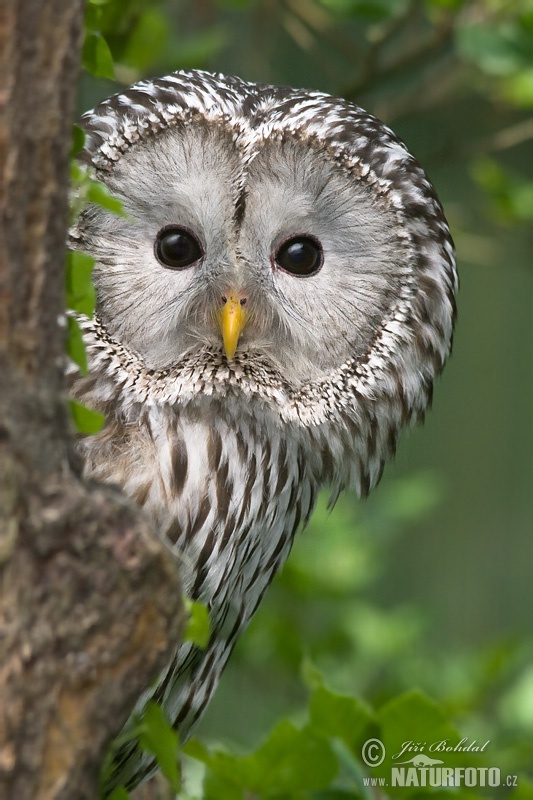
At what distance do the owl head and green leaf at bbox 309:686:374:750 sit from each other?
50 cm

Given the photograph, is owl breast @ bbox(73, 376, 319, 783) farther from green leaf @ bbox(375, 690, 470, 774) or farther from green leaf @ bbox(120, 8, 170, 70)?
green leaf @ bbox(120, 8, 170, 70)

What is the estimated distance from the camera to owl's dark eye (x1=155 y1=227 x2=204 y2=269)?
175cm

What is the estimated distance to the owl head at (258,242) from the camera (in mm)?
1735

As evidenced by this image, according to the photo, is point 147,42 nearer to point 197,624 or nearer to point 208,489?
point 208,489

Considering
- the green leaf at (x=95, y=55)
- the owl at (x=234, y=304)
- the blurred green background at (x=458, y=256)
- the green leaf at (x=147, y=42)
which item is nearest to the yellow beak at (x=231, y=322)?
the owl at (x=234, y=304)

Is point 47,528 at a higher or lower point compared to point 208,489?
higher

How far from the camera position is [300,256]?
1811 mm

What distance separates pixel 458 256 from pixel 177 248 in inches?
81.9

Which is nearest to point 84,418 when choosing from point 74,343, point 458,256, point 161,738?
point 74,343

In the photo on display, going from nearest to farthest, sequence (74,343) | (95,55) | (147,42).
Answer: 1. (74,343)
2. (95,55)
3. (147,42)

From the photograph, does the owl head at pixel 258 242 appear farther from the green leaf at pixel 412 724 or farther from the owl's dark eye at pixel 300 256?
the green leaf at pixel 412 724

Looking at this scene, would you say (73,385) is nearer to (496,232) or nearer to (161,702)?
(161,702)

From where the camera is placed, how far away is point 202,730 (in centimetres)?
377

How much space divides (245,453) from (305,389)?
149mm
